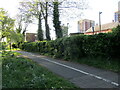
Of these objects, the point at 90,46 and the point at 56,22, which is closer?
the point at 90,46

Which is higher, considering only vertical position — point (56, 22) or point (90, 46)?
point (56, 22)

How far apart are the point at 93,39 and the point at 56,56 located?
15.7 ft

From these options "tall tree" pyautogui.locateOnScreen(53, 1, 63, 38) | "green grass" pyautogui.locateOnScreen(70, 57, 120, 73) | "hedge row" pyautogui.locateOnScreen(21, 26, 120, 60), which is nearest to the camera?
"green grass" pyautogui.locateOnScreen(70, 57, 120, 73)

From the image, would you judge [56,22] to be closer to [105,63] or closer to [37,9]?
[37,9]

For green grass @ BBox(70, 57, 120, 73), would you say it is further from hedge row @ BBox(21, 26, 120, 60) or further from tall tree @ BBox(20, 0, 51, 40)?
tall tree @ BBox(20, 0, 51, 40)

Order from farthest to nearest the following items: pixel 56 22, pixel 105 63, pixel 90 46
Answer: pixel 56 22 < pixel 90 46 < pixel 105 63

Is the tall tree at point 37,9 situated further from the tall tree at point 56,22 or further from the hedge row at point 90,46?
the hedge row at point 90,46

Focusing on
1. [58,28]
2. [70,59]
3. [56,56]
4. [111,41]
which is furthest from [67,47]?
[58,28]

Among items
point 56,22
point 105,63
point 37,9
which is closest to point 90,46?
point 105,63

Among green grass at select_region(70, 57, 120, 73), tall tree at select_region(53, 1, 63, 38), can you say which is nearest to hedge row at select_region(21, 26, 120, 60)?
green grass at select_region(70, 57, 120, 73)

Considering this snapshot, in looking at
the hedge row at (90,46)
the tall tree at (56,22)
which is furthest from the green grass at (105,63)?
the tall tree at (56,22)

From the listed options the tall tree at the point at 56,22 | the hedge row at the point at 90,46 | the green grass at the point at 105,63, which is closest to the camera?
the green grass at the point at 105,63

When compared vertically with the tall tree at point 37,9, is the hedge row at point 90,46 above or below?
below

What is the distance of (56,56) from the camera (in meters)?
10.9
